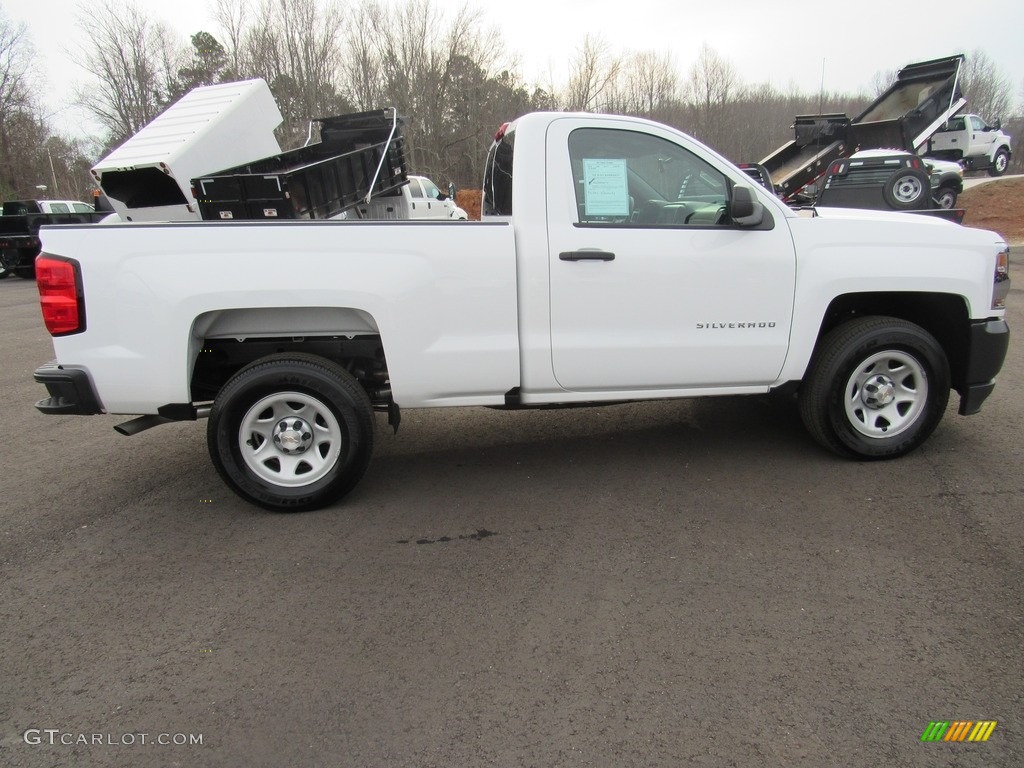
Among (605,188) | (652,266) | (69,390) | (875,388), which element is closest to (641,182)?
(605,188)

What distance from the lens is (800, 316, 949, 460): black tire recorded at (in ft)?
13.4

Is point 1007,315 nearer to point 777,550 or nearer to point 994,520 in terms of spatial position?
point 994,520

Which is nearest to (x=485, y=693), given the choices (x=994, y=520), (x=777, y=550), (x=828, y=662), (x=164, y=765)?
(x=164, y=765)

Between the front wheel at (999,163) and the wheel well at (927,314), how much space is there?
1099 inches

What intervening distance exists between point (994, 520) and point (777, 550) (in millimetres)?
1246

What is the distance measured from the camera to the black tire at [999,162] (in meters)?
26.1

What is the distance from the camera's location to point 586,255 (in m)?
3.71

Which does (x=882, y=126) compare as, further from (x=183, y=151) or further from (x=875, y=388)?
(x=183, y=151)

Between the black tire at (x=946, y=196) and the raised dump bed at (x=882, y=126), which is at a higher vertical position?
the raised dump bed at (x=882, y=126)

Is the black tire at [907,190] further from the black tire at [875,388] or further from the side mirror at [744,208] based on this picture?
the side mirror at [744,208]

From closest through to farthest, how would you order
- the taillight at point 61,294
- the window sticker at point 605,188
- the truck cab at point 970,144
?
the taillight at point 61,294 → the window sticker at point 605,188 → the truck cab at point 970,144

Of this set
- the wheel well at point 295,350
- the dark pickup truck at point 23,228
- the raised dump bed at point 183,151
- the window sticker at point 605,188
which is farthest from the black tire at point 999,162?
the dark pickup truck at point 23,228

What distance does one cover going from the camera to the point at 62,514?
3.97 meters

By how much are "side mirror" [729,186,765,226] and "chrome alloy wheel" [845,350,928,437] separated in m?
1.19
